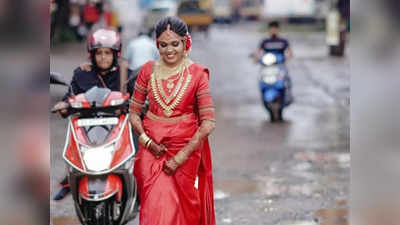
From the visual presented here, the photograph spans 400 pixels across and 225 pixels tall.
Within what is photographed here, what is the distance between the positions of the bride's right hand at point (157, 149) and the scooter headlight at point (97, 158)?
2.41ft

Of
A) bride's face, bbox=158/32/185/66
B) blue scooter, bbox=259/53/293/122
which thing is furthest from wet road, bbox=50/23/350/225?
bride's face, bbox=158/32/185/66

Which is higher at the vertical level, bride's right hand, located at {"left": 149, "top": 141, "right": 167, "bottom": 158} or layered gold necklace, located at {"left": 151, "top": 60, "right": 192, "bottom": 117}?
layered gold necklace, located at {"left": 151, "top": 60, "right": 192, "bottom": 117}

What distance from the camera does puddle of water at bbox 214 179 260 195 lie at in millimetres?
7996

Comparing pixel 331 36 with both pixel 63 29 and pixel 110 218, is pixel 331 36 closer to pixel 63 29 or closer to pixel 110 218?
pixel 63 29

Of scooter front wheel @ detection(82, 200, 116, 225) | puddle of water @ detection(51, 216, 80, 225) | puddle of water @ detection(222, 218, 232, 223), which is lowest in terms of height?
puddle of water @ detection(51, 216, 80, 225)

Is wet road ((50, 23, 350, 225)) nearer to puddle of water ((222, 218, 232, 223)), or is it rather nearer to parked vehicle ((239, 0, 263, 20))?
puddle of water ((222, 218, 232, 223))

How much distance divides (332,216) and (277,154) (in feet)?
10.4

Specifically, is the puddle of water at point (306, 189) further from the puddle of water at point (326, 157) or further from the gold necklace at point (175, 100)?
the gold necklace at point (175, 100)

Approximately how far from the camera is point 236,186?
8242 mm

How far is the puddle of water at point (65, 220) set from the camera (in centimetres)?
686

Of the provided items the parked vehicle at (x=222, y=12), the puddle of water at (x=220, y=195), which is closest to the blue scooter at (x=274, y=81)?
the puddle of water at (x=220, y=195)

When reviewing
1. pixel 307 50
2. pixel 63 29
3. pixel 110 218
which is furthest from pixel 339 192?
pixel 63 29

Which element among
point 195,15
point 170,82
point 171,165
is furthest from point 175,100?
point 195,15

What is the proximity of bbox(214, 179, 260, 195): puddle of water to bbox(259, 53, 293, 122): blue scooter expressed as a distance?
163 inches
